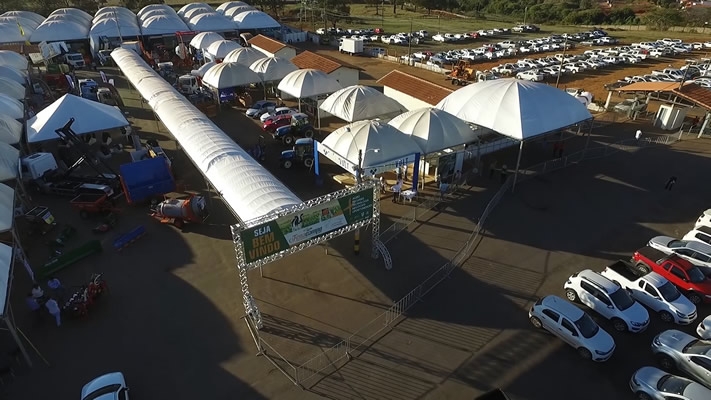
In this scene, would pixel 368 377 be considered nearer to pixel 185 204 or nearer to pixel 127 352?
pixel 127 352

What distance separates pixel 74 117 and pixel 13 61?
21.9 meters

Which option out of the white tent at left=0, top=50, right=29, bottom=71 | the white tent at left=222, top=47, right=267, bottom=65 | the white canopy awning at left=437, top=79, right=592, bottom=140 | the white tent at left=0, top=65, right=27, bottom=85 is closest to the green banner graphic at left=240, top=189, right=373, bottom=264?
the white canopy awning at left=437, top=79, right=592, bottom=140

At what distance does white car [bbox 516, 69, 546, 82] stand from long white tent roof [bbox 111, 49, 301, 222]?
1348 inches

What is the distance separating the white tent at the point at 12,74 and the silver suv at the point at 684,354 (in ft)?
150

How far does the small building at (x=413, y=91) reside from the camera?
29.6 m

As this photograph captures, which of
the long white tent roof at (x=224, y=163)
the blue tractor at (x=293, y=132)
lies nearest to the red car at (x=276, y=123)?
the blue tractor at (x=293, y=132)

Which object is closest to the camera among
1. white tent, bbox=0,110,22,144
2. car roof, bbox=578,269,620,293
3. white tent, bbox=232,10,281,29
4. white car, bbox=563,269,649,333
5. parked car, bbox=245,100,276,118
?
white car, bbox=563,269,649,333

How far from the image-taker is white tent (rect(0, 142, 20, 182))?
2120cm

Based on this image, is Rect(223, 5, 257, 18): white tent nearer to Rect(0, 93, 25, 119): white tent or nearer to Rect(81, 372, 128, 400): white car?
Rect(0, 93, 25, 119): white tent

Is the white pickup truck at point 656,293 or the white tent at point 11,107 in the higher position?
the white tent at point 11,107

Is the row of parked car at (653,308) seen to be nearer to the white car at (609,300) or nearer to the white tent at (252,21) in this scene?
the white car at (609,300)

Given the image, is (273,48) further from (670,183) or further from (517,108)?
(670,183)

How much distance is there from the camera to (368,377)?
1320 centimetres

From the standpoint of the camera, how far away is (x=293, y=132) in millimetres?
29219
